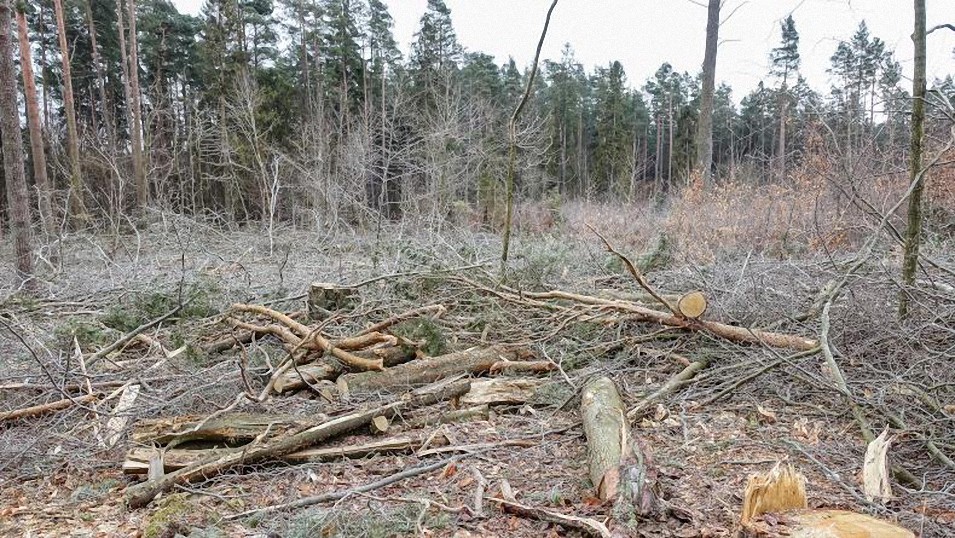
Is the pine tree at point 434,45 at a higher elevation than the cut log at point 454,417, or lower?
higher

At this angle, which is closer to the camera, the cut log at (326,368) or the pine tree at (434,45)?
the cut log at (326,368)

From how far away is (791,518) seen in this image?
1857mm

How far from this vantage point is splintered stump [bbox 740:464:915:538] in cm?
172

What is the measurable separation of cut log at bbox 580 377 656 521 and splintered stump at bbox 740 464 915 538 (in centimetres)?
50

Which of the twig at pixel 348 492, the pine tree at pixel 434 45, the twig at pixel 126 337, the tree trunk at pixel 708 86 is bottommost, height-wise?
the twig at pixel 348 492

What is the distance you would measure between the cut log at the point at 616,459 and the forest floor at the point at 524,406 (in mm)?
81

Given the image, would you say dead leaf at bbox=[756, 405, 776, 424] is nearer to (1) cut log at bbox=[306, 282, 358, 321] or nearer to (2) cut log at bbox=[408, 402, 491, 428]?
(2) cut log at bbox=[408, 402, 491, 428]

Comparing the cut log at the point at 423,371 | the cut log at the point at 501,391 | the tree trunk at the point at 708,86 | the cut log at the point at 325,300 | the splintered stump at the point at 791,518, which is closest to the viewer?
the splintered stump at the point at 791,518

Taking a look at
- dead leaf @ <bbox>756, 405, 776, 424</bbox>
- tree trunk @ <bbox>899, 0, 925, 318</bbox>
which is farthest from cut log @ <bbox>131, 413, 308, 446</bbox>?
tree trunk @ <bbox>899, 0, 925, 318</bbox>

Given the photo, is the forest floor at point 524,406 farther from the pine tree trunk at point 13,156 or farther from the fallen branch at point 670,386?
the pine tree trunk at point 13,156

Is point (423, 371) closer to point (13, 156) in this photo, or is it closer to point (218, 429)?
point (218, 429)

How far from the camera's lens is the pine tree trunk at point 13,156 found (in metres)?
6.62

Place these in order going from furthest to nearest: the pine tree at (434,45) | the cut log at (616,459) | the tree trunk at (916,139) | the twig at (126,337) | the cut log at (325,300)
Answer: the pine tree at (434,45) < the cut log at (325,300) < the twig at (126,337) < the tree trunk at (916,139) < the cut log at (616,459)

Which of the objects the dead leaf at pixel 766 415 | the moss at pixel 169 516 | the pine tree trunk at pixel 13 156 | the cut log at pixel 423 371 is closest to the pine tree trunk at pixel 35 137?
the pine tree trunk at pixel 13 156
